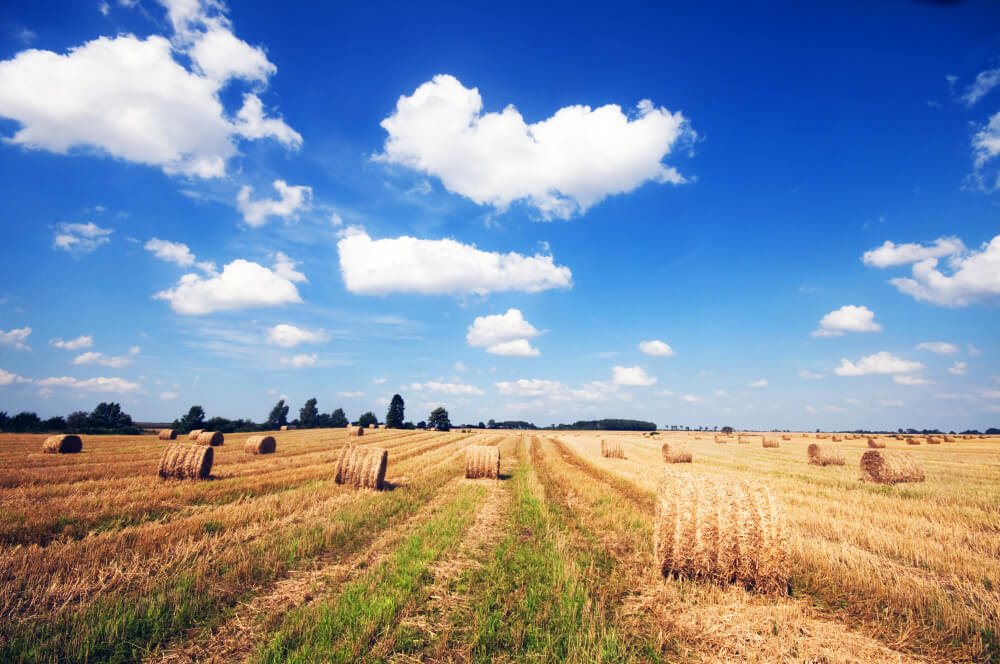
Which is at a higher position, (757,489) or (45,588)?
(757,489)

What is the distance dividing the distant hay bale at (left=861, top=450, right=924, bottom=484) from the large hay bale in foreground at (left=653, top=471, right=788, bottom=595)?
12810mm

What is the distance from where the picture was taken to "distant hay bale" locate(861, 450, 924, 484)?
15000 millimetres

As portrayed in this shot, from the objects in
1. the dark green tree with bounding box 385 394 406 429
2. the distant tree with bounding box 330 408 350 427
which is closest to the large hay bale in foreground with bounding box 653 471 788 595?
the dark green tree with bounding box 385 394 406 429

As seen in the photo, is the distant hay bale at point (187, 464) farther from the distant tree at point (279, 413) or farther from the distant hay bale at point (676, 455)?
the distant tree at point (279, 413)

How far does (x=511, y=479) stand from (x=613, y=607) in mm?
10957

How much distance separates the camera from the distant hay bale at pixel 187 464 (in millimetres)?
13875

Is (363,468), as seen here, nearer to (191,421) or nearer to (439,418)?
(191,421)

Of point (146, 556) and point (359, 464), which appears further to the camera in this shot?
point (359, 464)

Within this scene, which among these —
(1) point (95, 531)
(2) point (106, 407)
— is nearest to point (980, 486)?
(1) point (95, 531)

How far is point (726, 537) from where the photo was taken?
6.59 m

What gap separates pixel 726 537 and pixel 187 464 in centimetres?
1606

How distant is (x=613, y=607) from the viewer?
531 centimetres

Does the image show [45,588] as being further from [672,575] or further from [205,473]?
[205,473]

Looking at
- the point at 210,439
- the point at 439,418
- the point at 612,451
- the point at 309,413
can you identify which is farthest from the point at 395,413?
the point at 612,451
